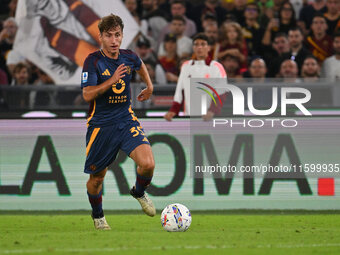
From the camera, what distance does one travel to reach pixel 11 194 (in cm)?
1170

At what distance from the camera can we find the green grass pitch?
7246mm

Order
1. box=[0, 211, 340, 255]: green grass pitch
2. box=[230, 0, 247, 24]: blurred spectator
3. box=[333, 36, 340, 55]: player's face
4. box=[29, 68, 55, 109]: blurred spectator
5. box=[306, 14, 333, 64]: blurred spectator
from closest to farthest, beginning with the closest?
1. box=[0, 211, 340, 255]: green grass pitch
2. box=[29, 68, 55, 109]: blurred spectator
3. box=[333, 36, 340, 55]: player's face
4. box=[306, 14, 333, 64]: blurred spectator
5. box=[230, 0, 247, 24]: blurred spectator

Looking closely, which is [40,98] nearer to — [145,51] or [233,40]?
[145,51]

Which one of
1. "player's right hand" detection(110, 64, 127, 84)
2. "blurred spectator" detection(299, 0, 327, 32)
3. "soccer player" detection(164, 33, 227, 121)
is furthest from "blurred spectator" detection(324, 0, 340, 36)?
"player's right hand" detection(110, 64, 127, 84)

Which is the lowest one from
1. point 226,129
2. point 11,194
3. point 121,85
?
point 11,194

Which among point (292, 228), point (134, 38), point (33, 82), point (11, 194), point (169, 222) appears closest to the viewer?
point (169, 222)

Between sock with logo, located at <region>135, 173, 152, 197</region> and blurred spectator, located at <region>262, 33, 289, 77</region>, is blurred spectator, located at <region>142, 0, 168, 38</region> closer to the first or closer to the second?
blurred spectator, located at <region>262, 33, 289, 77</region>

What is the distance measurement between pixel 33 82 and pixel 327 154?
5.38m

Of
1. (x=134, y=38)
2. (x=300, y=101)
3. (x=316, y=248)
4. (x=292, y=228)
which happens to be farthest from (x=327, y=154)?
(x=316, y=248)

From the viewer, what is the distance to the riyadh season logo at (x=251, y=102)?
11867 millimetres

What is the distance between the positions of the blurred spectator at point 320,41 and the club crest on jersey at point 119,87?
6.43 metres

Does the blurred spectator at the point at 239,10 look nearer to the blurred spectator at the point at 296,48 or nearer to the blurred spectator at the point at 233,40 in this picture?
the blurred spectator at the point at 233,40

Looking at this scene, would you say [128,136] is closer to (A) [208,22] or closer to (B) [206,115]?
(B) [206,115]

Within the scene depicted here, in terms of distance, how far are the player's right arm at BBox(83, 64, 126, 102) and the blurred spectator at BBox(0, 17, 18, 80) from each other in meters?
6.44
